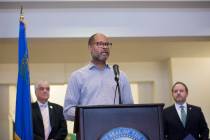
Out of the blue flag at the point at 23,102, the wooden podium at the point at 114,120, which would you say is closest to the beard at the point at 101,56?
the wooden podium at the point at 114,120

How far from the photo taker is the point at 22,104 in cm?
387

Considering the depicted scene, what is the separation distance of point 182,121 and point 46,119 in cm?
139

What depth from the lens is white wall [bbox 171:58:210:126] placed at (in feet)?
24.6

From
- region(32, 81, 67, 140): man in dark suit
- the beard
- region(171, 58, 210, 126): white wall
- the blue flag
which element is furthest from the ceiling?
the beard

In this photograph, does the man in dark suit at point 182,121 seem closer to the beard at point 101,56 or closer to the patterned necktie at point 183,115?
the patterned necktie at point 183,115

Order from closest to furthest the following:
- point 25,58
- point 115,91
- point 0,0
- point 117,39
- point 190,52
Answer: point 115,91 < point 25,58 < point 0,0 < point 117,39 < point 190,52

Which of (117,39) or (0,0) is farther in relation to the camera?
(117,39)

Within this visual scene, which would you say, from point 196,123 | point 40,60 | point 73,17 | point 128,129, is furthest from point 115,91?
point 40,60

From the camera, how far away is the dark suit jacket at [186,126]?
11.9 ft

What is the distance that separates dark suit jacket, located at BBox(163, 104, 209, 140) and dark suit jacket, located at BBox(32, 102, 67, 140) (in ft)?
3.50

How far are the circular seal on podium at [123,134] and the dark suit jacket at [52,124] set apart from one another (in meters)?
2.17

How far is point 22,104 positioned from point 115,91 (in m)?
1.95

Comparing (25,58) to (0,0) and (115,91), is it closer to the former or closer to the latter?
(0,0)

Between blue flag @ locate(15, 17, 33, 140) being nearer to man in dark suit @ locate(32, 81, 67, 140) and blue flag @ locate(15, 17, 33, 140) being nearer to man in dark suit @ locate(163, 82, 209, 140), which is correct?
man in dark suit @ locate(32, 81, 67, 140)
